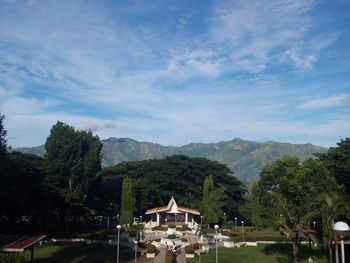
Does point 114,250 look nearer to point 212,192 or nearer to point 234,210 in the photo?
point 212,192

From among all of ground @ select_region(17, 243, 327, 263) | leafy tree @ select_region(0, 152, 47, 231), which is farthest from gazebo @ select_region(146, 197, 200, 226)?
ground @ select_region(17, 243, 327, 263)

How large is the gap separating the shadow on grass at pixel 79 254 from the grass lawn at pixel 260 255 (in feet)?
25.8

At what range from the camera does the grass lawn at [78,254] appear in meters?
39.3

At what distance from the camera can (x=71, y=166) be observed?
2672 inches

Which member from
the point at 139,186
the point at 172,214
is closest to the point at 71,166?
the point at 139,186

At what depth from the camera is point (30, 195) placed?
188ft

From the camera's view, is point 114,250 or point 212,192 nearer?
point 114,250

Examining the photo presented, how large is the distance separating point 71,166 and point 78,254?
26839mm

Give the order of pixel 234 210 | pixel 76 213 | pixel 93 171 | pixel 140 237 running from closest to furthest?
1. pixel 140 237
2. pixel 76 213
3. pixel 93 171
4. pixel 234 210

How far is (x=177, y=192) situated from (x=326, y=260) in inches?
1802

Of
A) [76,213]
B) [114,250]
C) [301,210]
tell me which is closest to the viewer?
[301,210]

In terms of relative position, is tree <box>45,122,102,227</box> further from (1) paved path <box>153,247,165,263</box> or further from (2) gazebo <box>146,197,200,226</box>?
(1) paved path <box>153,247,165,263</box>

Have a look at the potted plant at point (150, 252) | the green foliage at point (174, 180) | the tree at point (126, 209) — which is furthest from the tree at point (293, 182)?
the tree at point (126, 209)

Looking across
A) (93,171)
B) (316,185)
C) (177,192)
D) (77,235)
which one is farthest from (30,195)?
(316,185)
